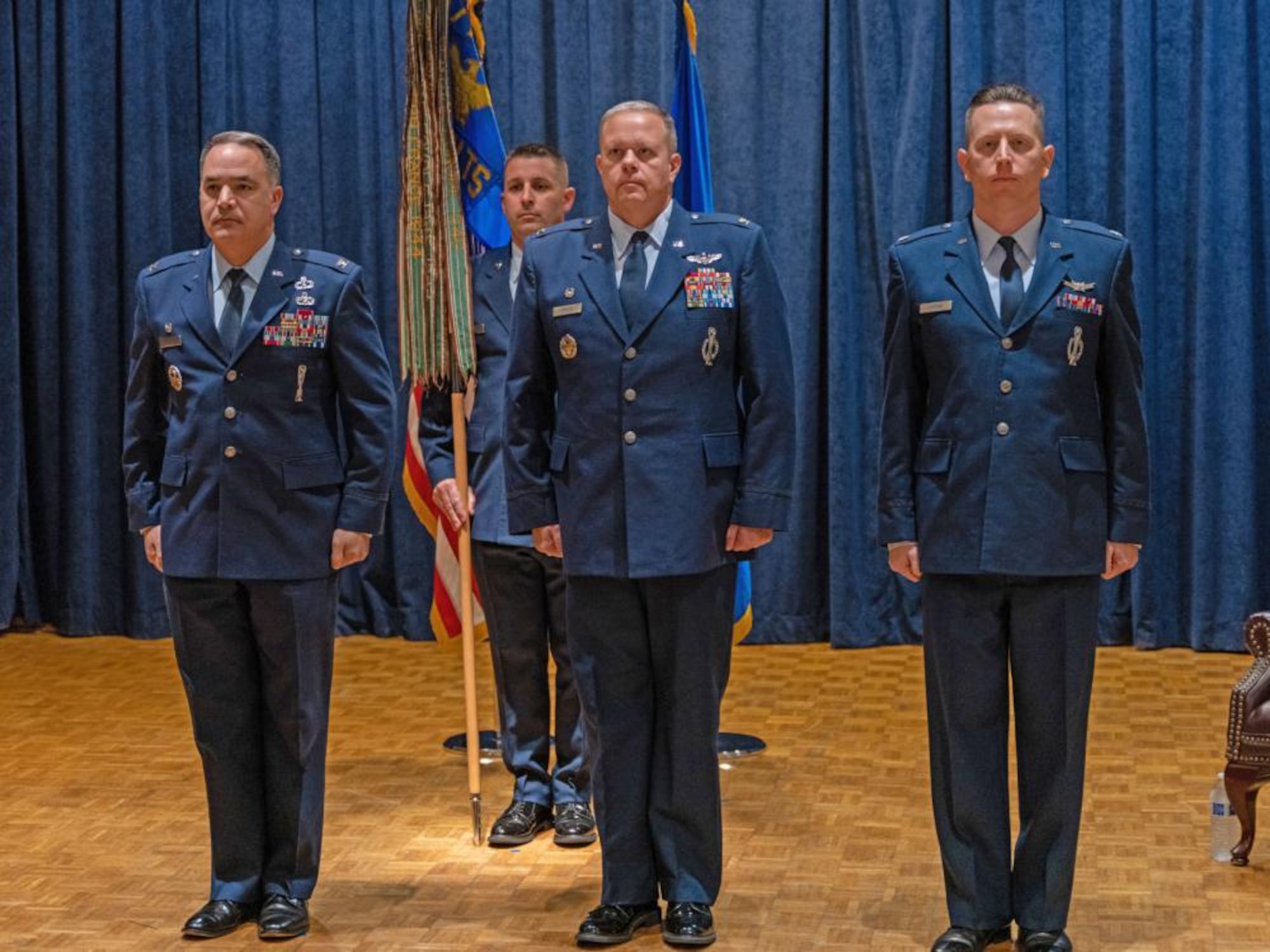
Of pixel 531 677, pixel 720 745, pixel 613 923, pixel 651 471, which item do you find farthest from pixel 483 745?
pixel 651 471

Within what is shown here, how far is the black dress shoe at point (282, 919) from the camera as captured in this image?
362 cm

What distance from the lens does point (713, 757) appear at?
3.54 metres

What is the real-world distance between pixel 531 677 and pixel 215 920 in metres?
1.07

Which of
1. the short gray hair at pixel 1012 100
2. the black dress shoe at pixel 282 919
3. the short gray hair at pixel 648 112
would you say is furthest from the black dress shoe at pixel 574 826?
the short gray hair at pixel 1012 100

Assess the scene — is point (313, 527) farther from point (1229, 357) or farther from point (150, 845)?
point (1229, 357)

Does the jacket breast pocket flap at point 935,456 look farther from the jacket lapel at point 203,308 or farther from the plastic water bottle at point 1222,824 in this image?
the jacket lapel at point 203,308

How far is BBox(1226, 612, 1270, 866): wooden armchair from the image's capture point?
3.96 m

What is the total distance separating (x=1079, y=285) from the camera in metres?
3.29

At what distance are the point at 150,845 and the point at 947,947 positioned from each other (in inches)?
79.0

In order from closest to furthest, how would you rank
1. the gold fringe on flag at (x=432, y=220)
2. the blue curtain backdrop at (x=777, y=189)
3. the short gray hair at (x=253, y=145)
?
1. the short gray hair at (x=253, y=145)
2. the gold fringe on flag at (x=432, y=220)
3. the blue curtain backdrop at (x=777, y=189)

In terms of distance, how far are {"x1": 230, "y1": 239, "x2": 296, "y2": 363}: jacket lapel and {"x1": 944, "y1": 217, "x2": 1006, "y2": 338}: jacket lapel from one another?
4.33 feet

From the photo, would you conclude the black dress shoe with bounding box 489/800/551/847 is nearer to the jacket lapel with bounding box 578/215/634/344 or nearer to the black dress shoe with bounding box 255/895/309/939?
the black dress shoe with bounding box 255/895/309/939

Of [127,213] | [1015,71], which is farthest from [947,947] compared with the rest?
[127,213]

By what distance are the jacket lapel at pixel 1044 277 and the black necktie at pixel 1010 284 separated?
0.06ft
